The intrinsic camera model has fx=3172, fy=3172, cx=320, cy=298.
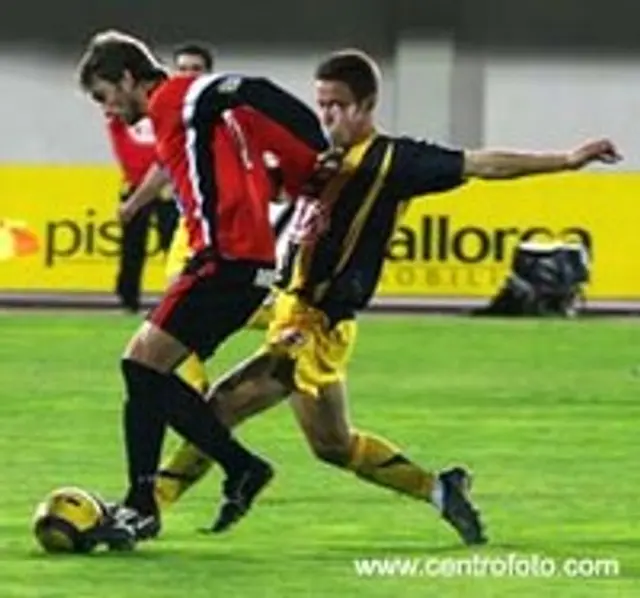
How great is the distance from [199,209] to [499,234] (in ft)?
59.1

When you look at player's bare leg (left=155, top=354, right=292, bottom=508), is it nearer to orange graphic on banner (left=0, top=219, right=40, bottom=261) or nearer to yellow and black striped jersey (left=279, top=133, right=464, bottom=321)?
yellow and black striped jersey (left=279, top=133, right=464, bottom=321)

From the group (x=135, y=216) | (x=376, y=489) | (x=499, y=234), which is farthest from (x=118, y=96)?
(x=499, y=234)

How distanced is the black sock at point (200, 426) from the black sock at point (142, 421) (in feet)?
0.16

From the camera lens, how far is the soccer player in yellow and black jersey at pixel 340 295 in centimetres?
1088

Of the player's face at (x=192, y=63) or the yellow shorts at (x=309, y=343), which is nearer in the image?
the yellow shorts at (x=309, y=343)

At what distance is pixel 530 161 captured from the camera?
10492mm

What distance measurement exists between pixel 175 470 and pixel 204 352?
0.68 meters

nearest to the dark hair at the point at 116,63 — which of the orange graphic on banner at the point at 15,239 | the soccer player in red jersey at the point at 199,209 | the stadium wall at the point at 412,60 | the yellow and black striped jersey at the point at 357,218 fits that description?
the soccer player in red jersey at the point at 199,209

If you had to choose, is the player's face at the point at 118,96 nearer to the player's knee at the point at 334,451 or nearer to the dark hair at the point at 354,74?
the dark hair at the point at 354,74

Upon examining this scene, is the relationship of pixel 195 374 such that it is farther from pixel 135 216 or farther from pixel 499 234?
pixel 499 234

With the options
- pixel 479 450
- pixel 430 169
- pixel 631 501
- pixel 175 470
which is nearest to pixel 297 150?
Answer: pixel 430 169

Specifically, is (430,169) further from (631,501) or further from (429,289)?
(429,289)

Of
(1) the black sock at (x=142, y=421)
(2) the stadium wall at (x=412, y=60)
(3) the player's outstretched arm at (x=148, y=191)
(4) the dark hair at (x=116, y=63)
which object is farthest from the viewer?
(2) the stadium wall at (x=412, y=60)

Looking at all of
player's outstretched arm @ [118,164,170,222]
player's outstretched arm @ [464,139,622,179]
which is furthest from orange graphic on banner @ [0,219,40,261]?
player's outstretched arm @ [464,139,622,179]
